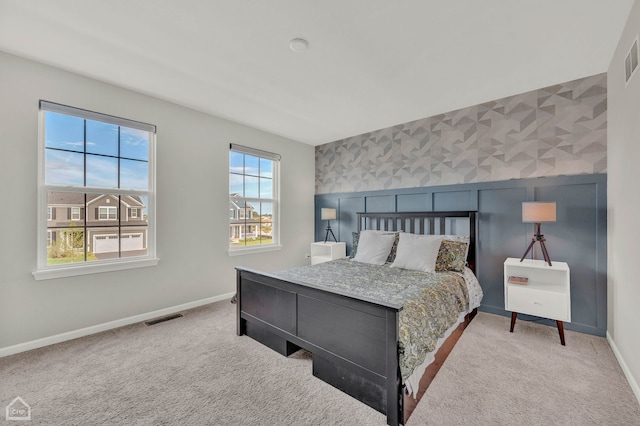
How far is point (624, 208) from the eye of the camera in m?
2.14

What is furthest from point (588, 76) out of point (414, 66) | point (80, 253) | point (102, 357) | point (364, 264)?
point (80, 253)

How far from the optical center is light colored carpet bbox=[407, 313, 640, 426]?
1.66 m

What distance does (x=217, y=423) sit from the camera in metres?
1.62

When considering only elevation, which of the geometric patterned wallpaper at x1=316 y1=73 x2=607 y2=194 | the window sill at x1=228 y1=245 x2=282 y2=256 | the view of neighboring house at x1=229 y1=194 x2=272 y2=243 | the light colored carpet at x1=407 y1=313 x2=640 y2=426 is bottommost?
the light colored carpet at x1=407 y1=313 x2=640 y2=426

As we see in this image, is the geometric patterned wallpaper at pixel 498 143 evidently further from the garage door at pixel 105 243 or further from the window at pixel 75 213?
the window at pixel 75 213

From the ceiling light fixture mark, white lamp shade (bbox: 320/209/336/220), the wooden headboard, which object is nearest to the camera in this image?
the ceiling light fixture mark

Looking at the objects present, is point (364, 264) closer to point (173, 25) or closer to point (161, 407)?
point (161, 407)

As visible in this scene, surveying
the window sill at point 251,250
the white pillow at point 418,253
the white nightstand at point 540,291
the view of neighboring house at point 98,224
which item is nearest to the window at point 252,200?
the window sill at point 251,250

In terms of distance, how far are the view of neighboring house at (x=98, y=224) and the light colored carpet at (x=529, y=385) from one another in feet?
10.9

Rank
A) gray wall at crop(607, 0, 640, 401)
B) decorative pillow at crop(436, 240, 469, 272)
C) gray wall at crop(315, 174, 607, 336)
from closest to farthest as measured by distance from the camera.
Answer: gray wall at crop(607, 0, 640, 401) < gray wall at crop(315, 174, 607, 336) < decorative pillow at crop(436, 240, 469, 272)

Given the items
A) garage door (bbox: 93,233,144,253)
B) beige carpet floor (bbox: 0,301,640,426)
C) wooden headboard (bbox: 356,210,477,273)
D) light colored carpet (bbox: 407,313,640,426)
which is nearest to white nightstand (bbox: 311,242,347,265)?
wooden headboard (bbox: 356,210,477,273)

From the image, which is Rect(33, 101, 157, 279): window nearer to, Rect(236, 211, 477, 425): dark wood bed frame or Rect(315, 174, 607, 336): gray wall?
Rect(236, 211, 477, 425): dark wood bed frame

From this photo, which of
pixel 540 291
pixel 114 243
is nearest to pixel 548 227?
pixel 540 291

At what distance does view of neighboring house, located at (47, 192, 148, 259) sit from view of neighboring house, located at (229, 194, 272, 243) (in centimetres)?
119
